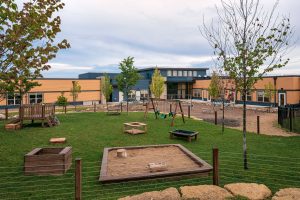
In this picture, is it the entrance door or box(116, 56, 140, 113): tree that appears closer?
the entrance door

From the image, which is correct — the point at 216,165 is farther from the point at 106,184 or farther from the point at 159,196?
the point at 106,184

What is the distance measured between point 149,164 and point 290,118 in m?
15.3

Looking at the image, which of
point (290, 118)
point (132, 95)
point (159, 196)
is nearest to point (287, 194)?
point (159, 196)

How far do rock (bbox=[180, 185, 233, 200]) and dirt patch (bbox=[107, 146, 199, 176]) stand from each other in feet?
5.39

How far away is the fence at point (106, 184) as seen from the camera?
6.78 metres

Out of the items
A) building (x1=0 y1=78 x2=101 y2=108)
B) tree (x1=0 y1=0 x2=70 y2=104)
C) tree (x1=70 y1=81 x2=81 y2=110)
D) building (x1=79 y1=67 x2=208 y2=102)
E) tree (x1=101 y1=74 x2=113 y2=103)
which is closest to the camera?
tree (x1=0 y1=0 x2=70 y2=104)

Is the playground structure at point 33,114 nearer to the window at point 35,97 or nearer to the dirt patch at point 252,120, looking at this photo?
the dirt patch at point 252,120

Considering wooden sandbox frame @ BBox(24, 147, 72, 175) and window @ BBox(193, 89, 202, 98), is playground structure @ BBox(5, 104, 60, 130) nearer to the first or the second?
wooden sandbox frame @ BBox(24, 147, 72, 175)

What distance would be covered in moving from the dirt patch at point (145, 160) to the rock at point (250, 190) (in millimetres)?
1833

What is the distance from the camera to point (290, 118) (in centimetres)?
1928

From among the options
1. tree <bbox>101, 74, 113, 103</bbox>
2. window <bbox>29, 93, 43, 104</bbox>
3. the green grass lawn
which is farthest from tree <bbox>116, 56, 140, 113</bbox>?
the green grass lawn

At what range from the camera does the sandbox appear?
801 centimetres

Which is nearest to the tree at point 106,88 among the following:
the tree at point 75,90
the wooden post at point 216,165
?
the tree at point 75,90

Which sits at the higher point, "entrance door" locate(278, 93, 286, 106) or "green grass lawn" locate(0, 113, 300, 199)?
"entrance door" locate(278, 93, 286, 106)
